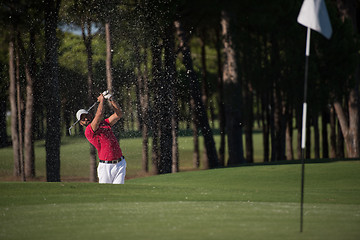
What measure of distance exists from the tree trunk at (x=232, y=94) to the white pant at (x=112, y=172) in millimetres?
14027

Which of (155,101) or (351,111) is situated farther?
(351,111)

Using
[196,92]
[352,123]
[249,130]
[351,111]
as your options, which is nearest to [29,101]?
[196,92]

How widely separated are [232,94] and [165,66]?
3779 mm

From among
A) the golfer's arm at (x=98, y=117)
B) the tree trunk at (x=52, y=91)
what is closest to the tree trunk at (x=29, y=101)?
the tree trunk at (x=52, y=91)

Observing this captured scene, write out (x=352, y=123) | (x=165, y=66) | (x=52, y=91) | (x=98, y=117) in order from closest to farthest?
1. (x=98, y=117)
2. (x=52, y=91)
3. (x=165, y=66)
4. (x=352, y=123)

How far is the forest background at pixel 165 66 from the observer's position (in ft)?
77.2

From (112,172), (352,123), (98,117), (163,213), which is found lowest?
(163,213)

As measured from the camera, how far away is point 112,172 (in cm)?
1199

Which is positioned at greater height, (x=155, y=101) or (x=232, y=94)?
(x=232, y=94)

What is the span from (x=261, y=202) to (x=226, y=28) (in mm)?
17639

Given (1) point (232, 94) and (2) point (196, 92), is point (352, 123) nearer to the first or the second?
(1) point (232, 94)

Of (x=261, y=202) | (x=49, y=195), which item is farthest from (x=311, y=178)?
(x=49, y=195)

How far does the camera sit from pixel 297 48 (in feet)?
90.6

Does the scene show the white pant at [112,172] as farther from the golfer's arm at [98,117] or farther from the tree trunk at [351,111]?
the tree trunk at [351,111]
